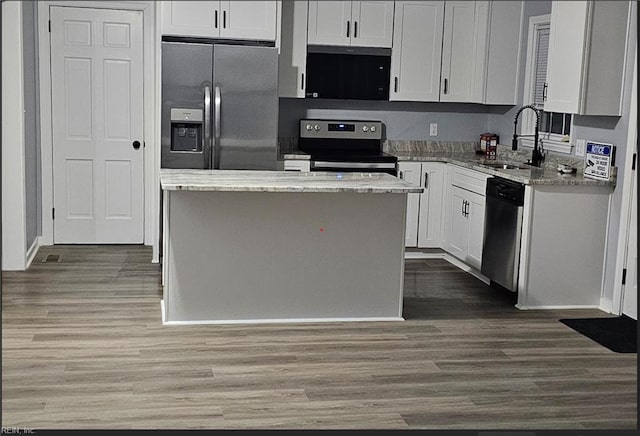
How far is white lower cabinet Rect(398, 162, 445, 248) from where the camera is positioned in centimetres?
625

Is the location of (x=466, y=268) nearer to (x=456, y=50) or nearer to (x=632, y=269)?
(x=632, y=269)

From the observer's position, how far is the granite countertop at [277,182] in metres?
4.12

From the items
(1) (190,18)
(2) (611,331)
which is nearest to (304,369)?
(2) (611,331)

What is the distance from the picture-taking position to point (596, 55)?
4.81 metres

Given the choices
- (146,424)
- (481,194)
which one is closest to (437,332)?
(481,194)

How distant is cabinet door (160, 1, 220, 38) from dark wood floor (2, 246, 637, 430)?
184 cm

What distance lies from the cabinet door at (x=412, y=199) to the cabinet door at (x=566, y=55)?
1336 millimetres

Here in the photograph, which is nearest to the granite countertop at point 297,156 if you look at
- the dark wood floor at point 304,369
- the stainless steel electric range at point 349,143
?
the stainless steel electric range at point 349,143

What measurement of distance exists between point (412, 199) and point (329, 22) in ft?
5.03

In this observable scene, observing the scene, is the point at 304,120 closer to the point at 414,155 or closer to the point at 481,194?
the point at 414,155

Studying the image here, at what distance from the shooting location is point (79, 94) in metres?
6.42

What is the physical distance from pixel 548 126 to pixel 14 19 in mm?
3915

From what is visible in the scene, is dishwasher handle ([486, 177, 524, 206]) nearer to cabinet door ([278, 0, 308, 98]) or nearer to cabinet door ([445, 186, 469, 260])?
cabinet door ([445, 186, 469, 260])

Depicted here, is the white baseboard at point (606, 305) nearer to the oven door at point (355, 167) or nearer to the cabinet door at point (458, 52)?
the oven door at point (355, 167)
